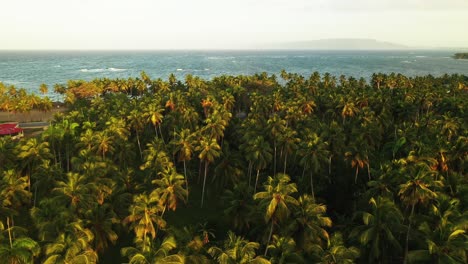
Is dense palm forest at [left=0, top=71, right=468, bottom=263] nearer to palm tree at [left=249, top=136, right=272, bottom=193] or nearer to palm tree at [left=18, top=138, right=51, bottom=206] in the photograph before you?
palm tree at [left=18, top=138, right=51, bottom=206]

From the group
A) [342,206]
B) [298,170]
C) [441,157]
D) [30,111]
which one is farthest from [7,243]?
[30,111]

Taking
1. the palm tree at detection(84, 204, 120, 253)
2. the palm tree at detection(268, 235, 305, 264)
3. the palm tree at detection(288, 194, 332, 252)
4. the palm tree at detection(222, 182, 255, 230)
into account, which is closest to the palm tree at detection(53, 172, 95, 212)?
the palm tree at detection(84, 204, 120, 253)

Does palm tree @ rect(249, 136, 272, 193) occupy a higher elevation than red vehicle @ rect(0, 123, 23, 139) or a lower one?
higher

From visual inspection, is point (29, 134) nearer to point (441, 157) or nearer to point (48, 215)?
point (48, 215)

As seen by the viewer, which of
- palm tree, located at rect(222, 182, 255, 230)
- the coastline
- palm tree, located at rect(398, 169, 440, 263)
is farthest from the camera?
the coastline

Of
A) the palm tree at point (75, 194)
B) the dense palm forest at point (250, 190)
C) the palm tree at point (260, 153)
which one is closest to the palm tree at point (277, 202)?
the dense palm forest at point (250, 190)

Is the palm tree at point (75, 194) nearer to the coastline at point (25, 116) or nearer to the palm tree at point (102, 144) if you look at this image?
the palm tree at point (102, 144)
